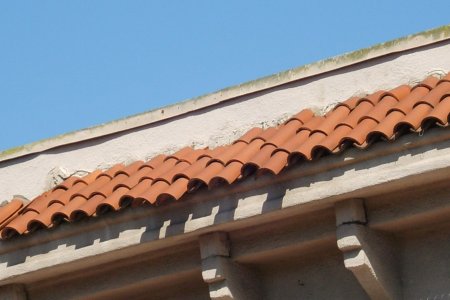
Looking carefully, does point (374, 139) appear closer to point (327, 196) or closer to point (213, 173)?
point (327, 196)

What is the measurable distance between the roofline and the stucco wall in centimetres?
3

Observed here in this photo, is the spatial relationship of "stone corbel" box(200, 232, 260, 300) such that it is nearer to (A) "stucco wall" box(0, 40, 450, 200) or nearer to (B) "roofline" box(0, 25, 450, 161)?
(A) "stucco wall" box(0, 40, 450, 200)

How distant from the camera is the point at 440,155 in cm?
777

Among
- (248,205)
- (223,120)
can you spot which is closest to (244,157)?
(248,205)

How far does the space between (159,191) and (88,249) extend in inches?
22.2

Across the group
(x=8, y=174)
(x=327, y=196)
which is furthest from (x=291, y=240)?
(x=8, y=174)

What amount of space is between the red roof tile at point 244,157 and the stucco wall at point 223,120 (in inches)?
5.3

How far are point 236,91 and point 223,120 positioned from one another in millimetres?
206

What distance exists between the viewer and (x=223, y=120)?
9609mm

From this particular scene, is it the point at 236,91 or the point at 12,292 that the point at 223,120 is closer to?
the point at 236,91

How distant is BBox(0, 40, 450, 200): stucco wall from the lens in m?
9.03

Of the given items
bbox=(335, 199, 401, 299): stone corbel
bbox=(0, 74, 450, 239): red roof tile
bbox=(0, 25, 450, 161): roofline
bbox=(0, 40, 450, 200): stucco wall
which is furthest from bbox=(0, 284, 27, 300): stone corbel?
bbox=(335, 199, 401, 299): stone corbel

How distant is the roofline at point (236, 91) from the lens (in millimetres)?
9000

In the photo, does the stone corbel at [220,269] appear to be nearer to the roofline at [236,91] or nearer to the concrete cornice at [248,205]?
the concrete cornice at [248,205]
